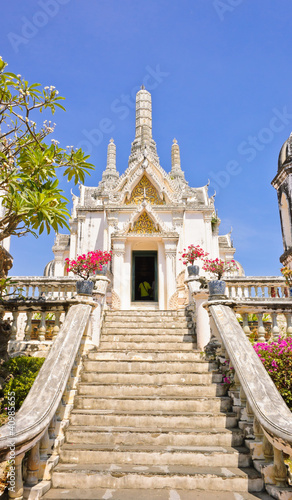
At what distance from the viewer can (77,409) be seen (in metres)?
5.41

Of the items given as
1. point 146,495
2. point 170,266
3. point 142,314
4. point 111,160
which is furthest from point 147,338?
point 111,160

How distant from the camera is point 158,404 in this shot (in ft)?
17.8

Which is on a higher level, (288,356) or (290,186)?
(290,186)

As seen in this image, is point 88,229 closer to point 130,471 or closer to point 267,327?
point 267,327

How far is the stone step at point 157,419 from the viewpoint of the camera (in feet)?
16.5

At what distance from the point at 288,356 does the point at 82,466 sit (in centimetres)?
326

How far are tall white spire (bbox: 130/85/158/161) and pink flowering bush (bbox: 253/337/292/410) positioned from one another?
16.2 meters

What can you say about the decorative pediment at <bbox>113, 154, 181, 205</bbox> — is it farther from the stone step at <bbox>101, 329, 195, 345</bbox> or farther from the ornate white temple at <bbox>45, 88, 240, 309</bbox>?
the stone step at <bbox>101, 329, 195, 345</bbox>

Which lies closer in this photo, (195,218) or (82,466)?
(82,466)

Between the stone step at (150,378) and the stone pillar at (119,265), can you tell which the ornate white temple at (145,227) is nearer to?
the stone pillar at (119,265)

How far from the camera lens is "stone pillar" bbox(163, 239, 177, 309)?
1377 centimetres

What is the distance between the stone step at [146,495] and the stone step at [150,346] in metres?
3.50

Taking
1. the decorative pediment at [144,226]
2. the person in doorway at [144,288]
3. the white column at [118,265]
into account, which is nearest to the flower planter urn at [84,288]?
the white column at [118,265]

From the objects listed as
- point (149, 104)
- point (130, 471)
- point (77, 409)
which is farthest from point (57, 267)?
point (130, 471)
